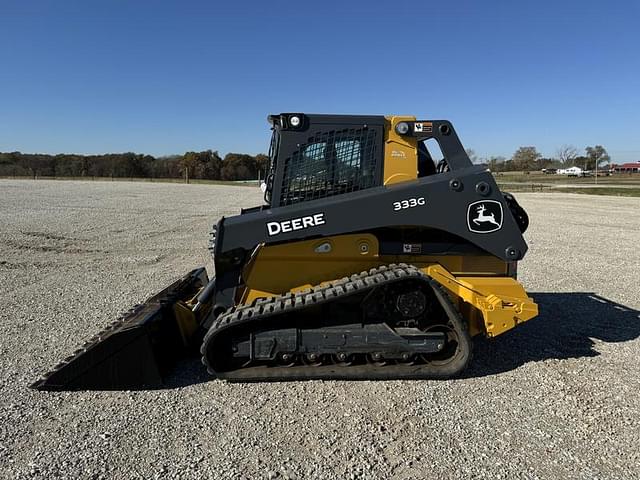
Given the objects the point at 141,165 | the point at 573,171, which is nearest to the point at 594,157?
the point at 573,171

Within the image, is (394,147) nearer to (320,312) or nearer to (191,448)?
(320,312)

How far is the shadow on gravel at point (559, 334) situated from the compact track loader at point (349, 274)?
25.9 inches

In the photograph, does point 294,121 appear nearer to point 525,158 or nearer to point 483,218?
point 483,218

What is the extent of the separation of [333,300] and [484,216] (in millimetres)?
1642

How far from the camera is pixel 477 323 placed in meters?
4.33

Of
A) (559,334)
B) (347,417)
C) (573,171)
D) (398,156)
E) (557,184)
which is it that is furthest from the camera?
(573,171)

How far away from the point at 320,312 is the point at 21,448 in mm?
2515

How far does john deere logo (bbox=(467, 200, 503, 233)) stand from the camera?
424cm

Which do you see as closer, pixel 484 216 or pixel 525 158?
pixel 484 216

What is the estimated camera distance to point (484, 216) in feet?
14.0

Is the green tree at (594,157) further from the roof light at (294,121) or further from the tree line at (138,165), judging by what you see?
the roof light at (294,121)

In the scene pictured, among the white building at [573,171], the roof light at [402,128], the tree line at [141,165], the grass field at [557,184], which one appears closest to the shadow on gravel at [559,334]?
the roof light at [402,128]

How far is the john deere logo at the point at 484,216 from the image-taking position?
4242 millimetres

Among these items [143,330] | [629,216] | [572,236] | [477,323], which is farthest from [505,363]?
[629,216]
